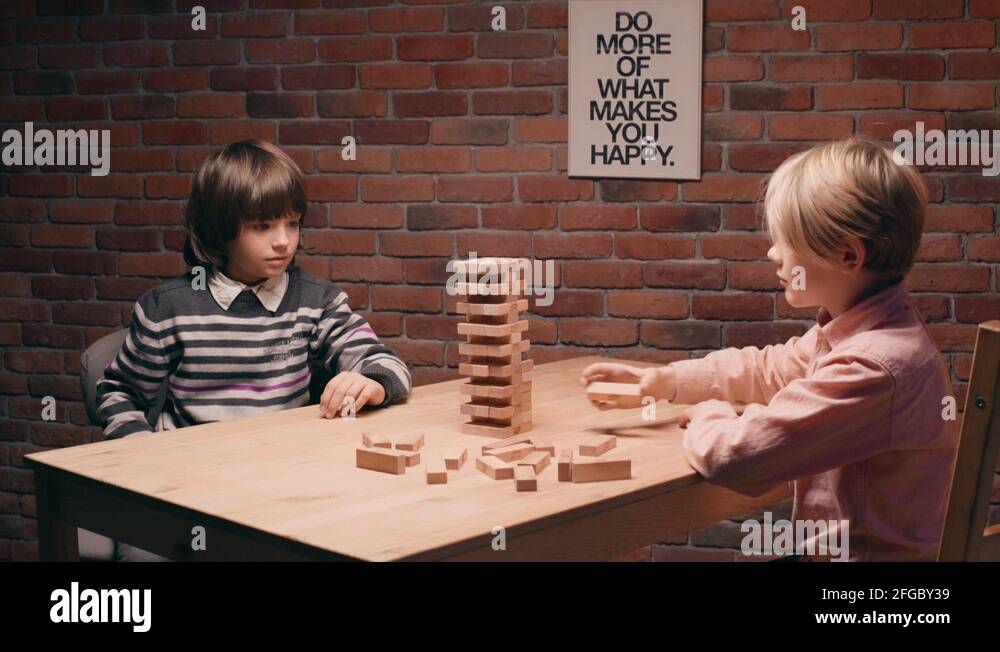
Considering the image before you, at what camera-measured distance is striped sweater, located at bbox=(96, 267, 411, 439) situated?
105 inches

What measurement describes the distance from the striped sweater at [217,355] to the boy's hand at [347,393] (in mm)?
204

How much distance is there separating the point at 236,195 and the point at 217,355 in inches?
15.0

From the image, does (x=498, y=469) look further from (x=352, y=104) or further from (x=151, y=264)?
(x=151, y=264)

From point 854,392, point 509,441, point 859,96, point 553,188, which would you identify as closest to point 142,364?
point 509,441

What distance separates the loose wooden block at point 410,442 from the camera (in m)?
1.97

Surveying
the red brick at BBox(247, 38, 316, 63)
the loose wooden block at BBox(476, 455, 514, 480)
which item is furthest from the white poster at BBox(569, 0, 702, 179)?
the loose wooden block at BBox(476, 455, 514, 480)

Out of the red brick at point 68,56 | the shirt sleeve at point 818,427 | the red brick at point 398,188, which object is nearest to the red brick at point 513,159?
the red brick at point 398,188

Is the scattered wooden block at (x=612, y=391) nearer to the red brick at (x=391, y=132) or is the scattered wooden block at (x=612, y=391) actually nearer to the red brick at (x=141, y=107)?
the red brick at (x=391, y=132)

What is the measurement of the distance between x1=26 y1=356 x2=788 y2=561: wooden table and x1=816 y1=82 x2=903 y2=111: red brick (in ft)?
4.47

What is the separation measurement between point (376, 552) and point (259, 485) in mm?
408

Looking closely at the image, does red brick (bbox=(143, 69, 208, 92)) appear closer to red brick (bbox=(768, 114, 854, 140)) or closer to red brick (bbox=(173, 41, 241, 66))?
red brick (bbox=(173, 41, 241, 66))

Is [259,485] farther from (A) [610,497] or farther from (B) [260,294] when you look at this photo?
(B) [260,294]

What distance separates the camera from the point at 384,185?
3.69m
